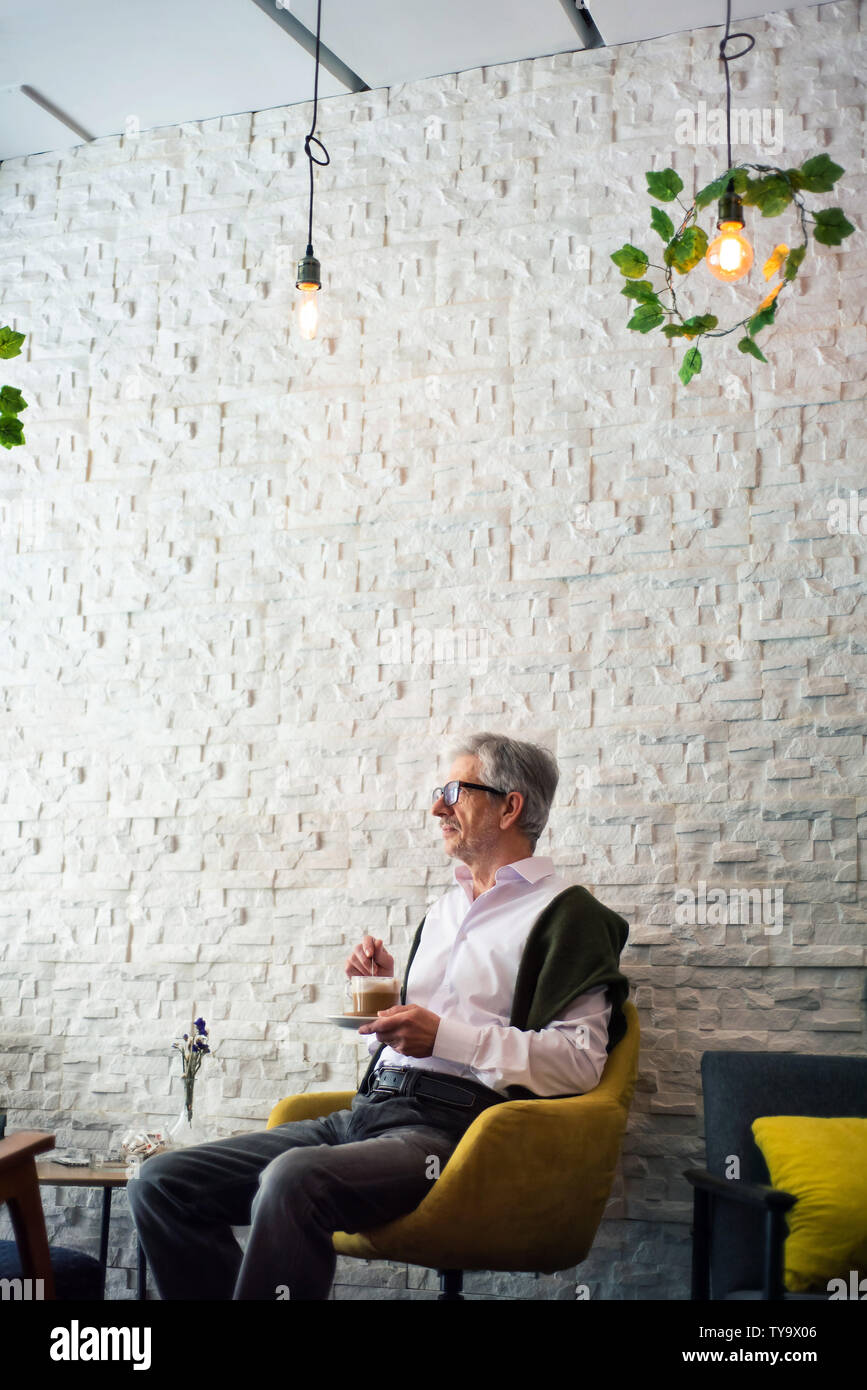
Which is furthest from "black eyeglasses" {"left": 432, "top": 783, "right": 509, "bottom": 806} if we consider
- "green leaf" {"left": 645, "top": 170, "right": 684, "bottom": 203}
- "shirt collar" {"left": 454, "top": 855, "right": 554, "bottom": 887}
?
"green leaf" {"left": 645, "top": 170, "right": 684, "bottom": 203}

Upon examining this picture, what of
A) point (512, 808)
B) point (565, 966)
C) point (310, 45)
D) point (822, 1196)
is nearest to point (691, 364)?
point (512, 808)

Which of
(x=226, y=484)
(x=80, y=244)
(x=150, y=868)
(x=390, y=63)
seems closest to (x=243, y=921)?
(x=150, y=868)

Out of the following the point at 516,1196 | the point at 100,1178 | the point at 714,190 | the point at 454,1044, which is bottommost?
the point at 100,1178

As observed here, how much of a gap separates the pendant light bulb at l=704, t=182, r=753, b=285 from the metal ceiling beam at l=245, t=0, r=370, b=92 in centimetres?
178

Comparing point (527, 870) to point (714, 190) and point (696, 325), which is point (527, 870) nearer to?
point (696, 325)

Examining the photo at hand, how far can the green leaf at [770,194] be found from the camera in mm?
2383

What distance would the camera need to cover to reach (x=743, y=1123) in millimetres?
2729

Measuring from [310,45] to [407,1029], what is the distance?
285cm

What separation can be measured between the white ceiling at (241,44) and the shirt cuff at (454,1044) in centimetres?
276

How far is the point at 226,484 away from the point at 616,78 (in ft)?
5.35

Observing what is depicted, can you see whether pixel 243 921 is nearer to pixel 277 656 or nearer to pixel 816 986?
pixel 277 656

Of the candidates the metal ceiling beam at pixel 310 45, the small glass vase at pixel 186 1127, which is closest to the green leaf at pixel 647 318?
the metal ceiling beam at pixel 310 45

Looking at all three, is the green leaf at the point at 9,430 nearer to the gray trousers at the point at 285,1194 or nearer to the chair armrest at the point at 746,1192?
the gray trousers at the point at 285,1194
